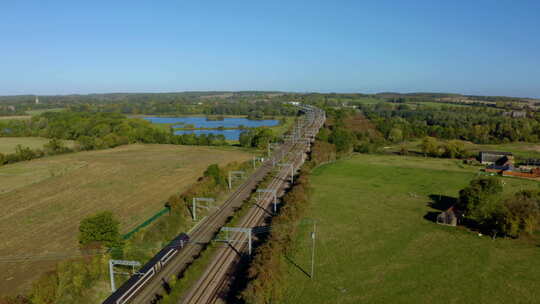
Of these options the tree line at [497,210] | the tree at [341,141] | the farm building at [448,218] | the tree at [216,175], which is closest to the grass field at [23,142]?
the tree at [216,175]

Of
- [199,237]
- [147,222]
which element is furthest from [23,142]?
[199,237]

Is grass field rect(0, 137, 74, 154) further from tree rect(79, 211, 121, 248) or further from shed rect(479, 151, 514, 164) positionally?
shed rect(479, 151, 514, 164)

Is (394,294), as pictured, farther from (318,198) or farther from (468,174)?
(468,174)

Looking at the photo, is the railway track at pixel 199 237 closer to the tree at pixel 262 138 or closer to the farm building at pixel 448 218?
the farm building at pixel 448 218

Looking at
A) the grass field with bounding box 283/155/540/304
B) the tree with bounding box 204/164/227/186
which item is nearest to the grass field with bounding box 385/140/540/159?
the grass field with bounding box 283/155/540/304

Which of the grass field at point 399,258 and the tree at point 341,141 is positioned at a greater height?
the tree at point 341,141

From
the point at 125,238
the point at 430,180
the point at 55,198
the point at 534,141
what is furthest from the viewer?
the point at 534,141

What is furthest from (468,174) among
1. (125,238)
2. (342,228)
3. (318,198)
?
(125,238)
